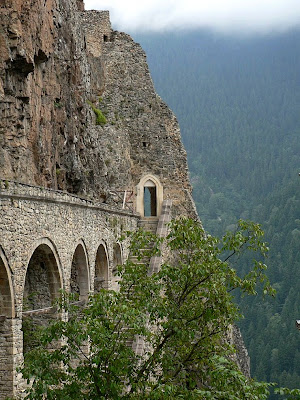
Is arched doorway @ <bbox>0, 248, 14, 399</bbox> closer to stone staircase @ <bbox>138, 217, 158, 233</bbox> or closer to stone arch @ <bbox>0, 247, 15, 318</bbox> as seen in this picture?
stone arch @ <bbox>0, 247, 15, 318</bbox>

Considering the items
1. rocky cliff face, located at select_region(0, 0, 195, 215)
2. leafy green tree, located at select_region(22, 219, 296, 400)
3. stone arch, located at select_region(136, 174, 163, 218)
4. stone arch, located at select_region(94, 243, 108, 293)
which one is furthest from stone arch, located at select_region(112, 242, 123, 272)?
leafy green tree, located at select_region(22, 219, 296, 400)

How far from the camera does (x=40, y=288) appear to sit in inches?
938

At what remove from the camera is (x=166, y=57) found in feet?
476

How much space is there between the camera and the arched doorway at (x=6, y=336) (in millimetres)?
17938

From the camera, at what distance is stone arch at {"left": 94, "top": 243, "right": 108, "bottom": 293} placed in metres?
29.0

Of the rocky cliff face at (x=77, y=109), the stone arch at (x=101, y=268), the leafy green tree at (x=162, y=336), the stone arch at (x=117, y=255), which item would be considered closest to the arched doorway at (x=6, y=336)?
the leafy green tree at (x=162, y=336)

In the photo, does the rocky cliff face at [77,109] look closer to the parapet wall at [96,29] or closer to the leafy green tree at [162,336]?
the parapet wall at [96,29]

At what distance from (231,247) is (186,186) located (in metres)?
26.0

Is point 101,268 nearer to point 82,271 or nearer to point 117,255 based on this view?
point 117,255

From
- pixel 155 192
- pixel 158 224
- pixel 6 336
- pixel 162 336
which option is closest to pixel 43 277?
pixel 6 336

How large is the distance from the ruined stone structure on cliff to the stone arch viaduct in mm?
36

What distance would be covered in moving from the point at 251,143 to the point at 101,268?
94805 mm

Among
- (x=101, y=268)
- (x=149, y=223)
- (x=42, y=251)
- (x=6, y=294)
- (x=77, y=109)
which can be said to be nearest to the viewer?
(x=6, y=294)

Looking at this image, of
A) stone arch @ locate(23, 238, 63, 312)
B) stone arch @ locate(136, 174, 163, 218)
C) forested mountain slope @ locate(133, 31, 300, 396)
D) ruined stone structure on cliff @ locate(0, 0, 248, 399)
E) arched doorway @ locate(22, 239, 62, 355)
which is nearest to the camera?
ruined stone structure on cliff @ locate(0, 0, 248, 399)
